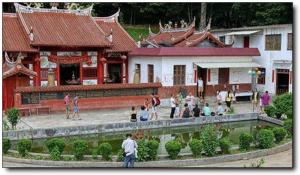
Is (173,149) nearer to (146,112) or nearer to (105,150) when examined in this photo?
(105,150)

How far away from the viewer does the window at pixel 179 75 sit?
2775cm

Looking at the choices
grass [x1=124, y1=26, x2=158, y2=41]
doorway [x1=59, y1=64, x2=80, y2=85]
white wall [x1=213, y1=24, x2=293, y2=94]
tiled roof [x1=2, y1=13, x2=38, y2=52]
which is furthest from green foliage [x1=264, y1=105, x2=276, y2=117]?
grass [x1=124, y1=26, x2=158, y2=41]

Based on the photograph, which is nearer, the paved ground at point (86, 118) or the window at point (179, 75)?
the paved ground at point (86, 118)

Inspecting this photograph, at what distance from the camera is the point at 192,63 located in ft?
92.5

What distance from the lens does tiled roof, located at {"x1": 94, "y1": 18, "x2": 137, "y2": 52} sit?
99.3 feet

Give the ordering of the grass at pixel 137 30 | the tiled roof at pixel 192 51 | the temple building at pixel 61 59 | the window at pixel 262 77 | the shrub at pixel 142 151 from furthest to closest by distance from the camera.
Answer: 1. the grass at pixel 137 30
2. the window at pixel 262 77
3. the tiled roof at pixel 192 51
4. the temple building at pixel 61 59
5. the shrub at pixel 142 151

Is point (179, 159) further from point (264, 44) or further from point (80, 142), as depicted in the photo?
point (264, 44)

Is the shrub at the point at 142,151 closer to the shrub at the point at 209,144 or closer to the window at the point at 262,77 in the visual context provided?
the shrub at the point at 209,144

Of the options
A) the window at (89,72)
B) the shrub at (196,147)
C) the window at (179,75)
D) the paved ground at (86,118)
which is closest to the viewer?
the shrub at (196,147)

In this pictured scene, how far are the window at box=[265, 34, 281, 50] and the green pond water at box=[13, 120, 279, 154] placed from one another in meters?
8.72

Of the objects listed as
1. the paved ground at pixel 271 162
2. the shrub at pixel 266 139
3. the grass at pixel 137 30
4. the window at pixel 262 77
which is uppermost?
the grass at pixel 137 30

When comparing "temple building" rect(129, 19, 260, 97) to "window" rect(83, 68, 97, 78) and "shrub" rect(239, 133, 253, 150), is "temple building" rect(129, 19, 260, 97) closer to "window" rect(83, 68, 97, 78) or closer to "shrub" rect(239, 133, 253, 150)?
"window" rect(83, 68, 97, 78)

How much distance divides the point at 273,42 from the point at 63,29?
1336cm

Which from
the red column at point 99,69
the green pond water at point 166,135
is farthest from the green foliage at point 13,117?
the red column at point 99,69
